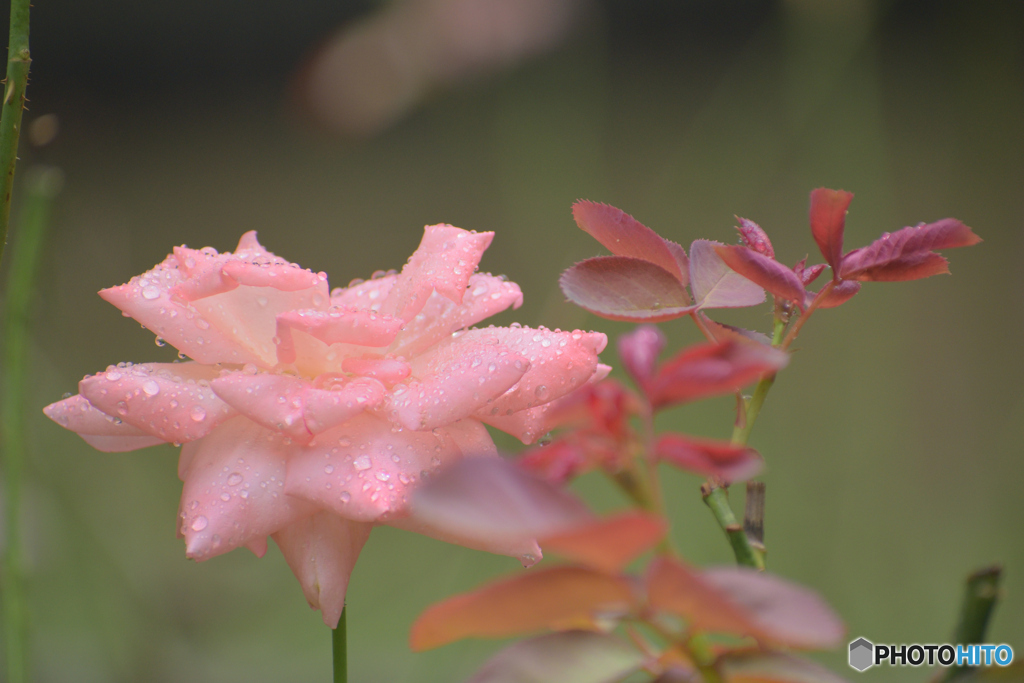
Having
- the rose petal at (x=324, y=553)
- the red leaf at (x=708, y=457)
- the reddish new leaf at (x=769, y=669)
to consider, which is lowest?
the rose petal at (x=324, y=553)

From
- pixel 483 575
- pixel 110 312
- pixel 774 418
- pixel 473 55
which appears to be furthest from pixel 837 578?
pixel 110 312

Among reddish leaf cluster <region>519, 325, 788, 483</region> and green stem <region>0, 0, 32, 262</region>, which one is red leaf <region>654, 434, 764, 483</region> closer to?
reddish leaf cluster <region>519, 325, 788, 483</region>

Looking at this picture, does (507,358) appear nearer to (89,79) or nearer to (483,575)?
(483,575)

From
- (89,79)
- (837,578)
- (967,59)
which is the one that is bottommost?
(837,578)

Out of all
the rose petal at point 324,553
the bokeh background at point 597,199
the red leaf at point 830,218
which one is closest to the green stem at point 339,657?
the rose petal at point 324,553

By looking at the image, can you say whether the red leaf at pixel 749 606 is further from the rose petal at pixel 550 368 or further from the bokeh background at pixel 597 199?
the bokeh background at pixel 597 199

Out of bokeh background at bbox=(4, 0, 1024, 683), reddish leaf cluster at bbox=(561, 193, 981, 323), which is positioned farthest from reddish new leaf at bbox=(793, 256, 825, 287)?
bokeh background at bbox=(4, 0, 1024, 683)
